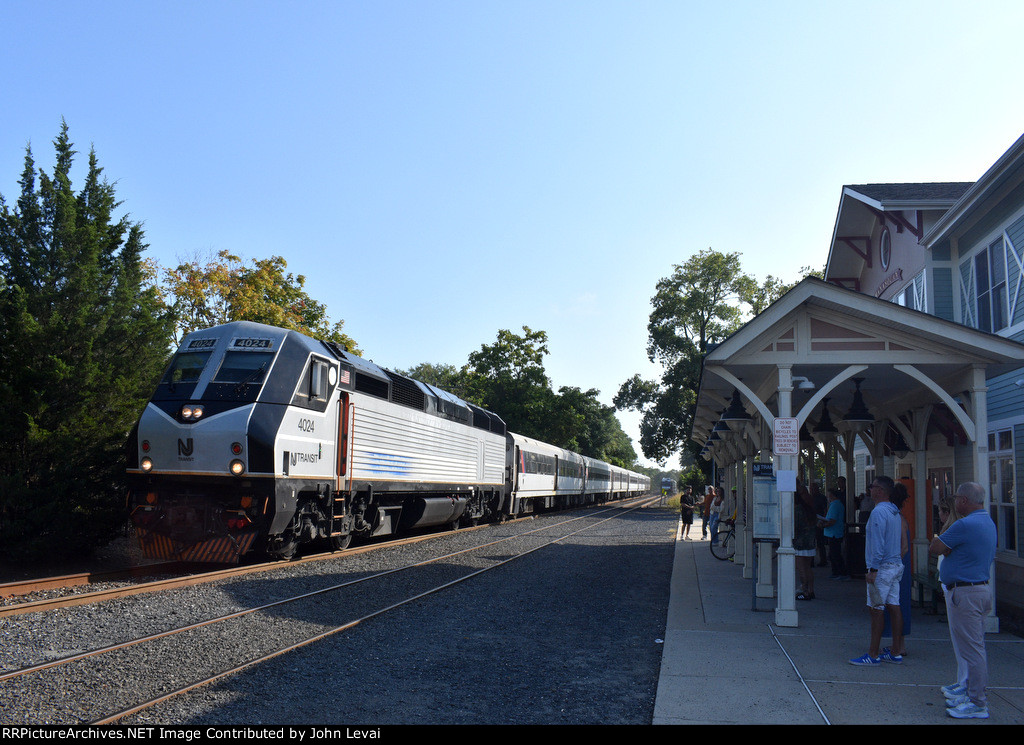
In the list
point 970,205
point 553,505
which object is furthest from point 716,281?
point 970,205

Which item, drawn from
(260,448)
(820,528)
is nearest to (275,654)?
(260,448)

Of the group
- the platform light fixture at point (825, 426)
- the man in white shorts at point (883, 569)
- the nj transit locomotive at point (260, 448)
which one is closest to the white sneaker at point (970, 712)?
the man in white shorts at point (883, 569)

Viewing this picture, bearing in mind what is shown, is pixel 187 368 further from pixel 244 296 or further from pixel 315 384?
pixel 244 296

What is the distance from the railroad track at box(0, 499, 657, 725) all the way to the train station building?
16.2 feet

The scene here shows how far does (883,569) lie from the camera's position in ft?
23.4

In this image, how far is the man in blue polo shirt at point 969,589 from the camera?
550cm

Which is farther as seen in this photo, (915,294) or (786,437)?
(915,294)

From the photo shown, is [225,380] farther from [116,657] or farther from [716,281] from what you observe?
[716,281]

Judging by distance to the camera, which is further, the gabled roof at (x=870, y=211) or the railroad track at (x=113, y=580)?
the gabled roof at (x=870, y=211)

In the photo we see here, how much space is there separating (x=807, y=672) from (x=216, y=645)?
17.4 feet

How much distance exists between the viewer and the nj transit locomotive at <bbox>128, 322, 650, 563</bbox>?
1106 centimetres

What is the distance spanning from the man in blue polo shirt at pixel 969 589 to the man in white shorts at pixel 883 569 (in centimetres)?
114

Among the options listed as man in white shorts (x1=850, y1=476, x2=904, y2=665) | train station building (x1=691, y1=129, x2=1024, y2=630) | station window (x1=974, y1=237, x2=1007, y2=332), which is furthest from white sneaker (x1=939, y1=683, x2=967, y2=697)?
station window (x1=974, y1=237, x2=1007, y2=332)

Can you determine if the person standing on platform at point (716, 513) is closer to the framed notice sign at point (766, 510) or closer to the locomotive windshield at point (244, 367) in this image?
the framed notice sign at point (766, 510)
